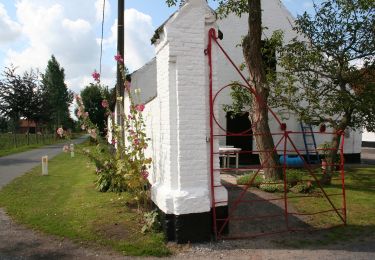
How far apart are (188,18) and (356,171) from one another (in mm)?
10659

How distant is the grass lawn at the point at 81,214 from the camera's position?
5914 millimetres

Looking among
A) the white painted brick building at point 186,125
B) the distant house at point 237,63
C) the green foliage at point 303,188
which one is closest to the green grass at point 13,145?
the distant house at point 237,63

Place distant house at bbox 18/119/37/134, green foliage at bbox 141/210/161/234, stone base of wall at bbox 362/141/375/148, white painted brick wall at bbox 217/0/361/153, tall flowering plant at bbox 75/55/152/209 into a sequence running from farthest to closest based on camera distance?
distant house at bbox 18/119/37/134 → stone base of wall at bbox 362/141/375/148 → white painted brick wall at bbox 217/0/361/153 → tall flowering plant at bbox 75/55/152/209 → green foliage at bbox 141/210/161/234

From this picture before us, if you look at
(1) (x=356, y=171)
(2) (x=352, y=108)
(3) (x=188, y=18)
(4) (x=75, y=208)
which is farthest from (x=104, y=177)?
(1) (x=356, y=171)

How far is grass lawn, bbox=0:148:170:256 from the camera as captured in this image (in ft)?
19.4

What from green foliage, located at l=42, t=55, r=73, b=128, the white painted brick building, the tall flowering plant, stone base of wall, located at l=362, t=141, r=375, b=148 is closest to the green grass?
the tall flowering plant

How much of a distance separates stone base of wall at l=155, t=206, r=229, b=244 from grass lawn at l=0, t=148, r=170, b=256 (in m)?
0.21

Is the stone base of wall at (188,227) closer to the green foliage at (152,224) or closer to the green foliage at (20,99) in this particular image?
the green foliage at (152,224)

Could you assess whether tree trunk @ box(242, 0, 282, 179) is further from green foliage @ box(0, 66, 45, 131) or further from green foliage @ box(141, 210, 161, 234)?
green foliage @ box(0, 66, 45, 131)

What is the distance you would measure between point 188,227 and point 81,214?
2703mm

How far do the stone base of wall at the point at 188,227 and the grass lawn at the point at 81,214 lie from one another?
209 millimetres

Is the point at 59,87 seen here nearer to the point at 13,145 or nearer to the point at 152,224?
the point at 13,145

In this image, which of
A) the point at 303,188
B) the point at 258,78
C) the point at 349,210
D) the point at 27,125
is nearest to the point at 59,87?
the point at 27,125

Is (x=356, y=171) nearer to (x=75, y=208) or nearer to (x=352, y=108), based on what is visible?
(x=352, y=108)
